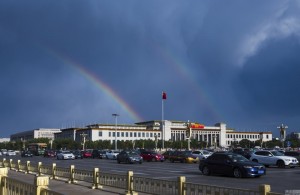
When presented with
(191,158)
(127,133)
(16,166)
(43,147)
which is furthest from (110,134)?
(16,166)

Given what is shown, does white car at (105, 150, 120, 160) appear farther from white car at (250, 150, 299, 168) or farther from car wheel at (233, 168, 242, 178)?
car wheel at (233, 168, 242, 178)

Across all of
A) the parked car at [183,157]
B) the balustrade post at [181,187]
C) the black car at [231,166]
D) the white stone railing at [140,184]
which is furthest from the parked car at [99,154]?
the balustrade post at [181,187]

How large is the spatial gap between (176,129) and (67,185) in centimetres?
17268

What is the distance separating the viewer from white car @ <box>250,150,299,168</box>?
124ft

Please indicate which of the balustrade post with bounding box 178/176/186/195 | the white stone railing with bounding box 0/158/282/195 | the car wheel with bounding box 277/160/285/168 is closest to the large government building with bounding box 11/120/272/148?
the car wheel with bounding box 277/160/285/168

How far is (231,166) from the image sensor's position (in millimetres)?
26938

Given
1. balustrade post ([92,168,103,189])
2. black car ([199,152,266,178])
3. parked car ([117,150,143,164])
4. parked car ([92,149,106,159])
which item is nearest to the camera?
balustrade post ([92,168,103,189])

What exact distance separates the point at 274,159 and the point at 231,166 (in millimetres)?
13094

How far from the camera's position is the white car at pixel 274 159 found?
3766 centimetres

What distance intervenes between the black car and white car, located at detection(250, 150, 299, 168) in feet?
37.9

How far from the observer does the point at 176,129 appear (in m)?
192

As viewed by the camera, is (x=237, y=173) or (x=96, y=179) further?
(x=237, y=173)

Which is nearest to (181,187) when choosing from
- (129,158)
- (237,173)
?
(237,173)

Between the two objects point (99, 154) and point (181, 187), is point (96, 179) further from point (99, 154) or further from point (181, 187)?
point (99, 154)
